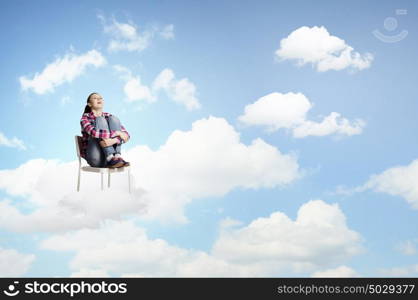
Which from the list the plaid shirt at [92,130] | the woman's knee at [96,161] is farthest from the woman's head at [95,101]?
the woman's knee at [96,161]

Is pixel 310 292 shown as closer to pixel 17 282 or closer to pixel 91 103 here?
pixel 17 282

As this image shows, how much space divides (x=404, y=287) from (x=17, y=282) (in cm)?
360

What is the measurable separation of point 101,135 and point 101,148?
0.20m

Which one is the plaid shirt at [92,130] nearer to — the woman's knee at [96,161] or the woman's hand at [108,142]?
the woman's hand at [108,142]

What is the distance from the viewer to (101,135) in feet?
20.8

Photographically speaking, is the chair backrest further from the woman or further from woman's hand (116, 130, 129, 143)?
woman's hand (116, 130, 129, 143)

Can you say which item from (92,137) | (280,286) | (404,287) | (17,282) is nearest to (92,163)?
(92,137)

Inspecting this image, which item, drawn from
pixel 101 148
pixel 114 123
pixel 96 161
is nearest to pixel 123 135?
pixel 114 123

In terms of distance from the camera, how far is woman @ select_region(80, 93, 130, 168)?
6359mm

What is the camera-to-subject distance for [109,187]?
22.4 ft

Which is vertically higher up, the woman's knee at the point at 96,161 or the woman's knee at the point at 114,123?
the woman's knee at the point at 114,123

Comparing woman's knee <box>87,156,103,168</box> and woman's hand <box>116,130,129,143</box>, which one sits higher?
woman's hand <box>116,130,129,143</box>

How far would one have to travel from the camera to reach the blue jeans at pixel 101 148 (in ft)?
21.0

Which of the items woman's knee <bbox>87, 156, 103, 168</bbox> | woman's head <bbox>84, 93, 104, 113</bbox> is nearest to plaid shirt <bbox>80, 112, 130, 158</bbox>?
woman's head <bbox>84, 93, 104, 113</bbox>
